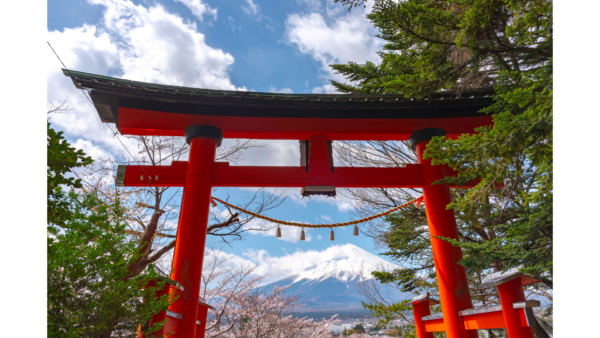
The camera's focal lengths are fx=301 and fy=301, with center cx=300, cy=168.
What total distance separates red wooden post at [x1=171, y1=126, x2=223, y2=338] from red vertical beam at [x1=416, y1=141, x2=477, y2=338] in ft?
10.9

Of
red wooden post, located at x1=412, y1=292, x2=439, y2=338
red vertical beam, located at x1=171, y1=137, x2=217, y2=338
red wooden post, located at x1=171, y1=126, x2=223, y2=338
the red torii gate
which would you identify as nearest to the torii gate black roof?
the red torii gate

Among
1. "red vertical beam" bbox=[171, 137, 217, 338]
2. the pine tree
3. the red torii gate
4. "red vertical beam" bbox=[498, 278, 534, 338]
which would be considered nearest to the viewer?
the pine tree

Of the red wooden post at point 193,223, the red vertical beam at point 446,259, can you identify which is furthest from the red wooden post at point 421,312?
the red wooden post at point 193,223

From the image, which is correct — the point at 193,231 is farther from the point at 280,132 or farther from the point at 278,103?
the point at 278,103

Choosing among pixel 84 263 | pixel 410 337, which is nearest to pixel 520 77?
pixel 84 263

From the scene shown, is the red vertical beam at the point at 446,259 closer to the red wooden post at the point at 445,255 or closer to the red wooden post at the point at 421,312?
the red wooden post at the point at 445,255

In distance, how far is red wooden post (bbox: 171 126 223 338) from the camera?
384cm

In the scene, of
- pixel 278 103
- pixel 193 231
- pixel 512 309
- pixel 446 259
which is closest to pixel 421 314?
pixel 446 259

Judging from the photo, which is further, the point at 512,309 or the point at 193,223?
the point at 193,223

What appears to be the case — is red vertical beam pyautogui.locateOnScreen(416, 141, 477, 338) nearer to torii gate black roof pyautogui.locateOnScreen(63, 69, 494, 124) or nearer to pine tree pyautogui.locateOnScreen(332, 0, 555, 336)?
pine tree pyautogui.locateOnScreen(332, 0, 555, 336)

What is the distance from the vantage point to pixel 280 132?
508cm

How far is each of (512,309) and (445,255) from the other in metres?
1.55

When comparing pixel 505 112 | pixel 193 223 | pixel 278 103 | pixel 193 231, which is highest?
pixel 278 103

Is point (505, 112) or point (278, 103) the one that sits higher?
point (278, 103)
